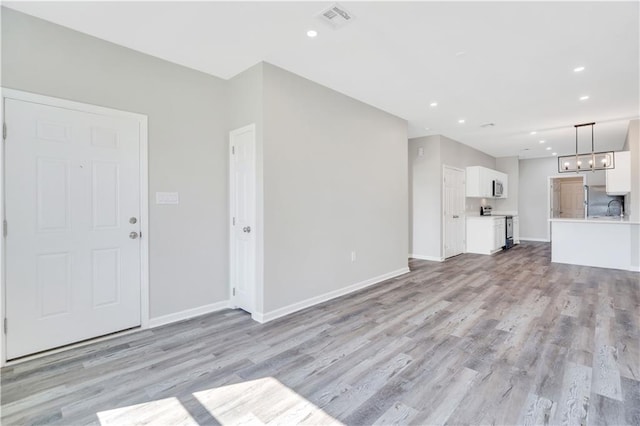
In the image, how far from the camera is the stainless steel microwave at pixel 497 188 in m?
8.32

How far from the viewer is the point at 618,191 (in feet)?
18.6

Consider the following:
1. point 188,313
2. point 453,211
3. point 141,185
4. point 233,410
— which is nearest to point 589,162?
point 453,211

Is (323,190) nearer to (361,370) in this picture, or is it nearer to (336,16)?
(336,16)

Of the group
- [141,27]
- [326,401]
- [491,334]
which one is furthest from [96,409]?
[491,334]

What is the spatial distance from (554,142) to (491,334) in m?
6.66

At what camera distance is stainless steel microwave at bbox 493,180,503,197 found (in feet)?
27.3

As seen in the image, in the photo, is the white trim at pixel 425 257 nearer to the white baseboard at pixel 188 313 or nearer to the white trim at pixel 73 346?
the white baseboard at pixel 188 313

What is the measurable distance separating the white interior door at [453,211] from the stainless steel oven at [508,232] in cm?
160

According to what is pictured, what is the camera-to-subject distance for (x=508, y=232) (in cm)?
838

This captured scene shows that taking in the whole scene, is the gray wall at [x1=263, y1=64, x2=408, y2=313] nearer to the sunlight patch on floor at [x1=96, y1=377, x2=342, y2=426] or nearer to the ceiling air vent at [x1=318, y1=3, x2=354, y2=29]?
the ceiling air vent at [x1=318, y1=3, x2=354, y2=29]

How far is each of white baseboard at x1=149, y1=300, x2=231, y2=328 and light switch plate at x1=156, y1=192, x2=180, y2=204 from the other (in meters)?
1.20

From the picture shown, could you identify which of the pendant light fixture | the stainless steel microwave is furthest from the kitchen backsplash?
the pendant light fixture

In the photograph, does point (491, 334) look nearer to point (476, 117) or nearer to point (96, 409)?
point (96, 409)

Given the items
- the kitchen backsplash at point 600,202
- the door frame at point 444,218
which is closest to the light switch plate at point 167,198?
the door frame at point 444,218
